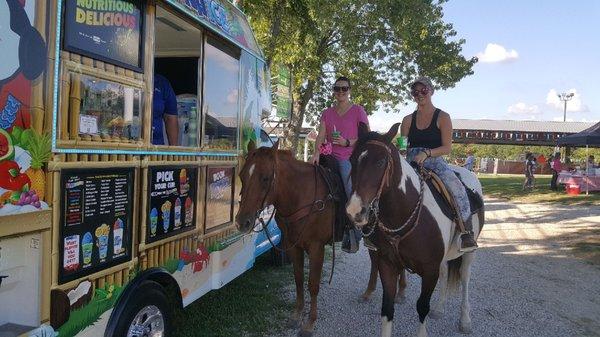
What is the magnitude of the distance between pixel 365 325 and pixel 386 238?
144 centimetres

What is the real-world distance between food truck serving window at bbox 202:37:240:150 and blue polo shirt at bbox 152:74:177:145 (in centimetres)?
48

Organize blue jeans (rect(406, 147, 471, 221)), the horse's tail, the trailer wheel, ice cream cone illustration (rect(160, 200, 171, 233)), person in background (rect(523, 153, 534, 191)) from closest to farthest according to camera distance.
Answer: the trailer wheel < ice cream cone illustration (rect(160, 200, 171, 233)) < blue jeans (rect(406, 147, 471, 221)) < the horse's tail < person in background (rect(523, 153, 534, 191))

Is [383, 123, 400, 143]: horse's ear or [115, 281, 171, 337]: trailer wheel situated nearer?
[115, 281, 171, 337]: trailer wheel

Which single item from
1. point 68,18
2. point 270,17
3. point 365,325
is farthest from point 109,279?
point 270,17

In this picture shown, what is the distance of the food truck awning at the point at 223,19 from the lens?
3.58m

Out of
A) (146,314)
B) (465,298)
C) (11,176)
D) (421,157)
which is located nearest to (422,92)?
(421,157)

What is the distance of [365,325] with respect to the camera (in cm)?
489

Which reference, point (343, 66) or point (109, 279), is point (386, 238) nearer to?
point (109, 279)

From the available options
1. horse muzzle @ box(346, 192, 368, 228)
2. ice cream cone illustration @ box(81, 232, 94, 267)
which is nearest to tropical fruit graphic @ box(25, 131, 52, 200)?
ice cream cone illustration @ box(81, 232, 94, 267)

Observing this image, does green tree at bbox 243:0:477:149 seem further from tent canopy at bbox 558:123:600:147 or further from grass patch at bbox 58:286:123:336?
grass patch at bbox 58:286:123:336

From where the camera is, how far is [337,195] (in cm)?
463

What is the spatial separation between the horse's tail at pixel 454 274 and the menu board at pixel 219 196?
8.34ft

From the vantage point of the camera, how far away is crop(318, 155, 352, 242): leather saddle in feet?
15.1

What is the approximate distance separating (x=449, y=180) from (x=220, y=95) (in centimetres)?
239
